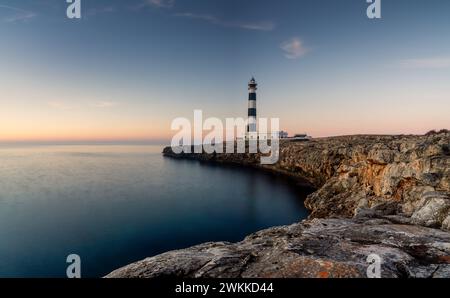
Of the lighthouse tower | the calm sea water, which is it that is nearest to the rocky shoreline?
the calm sea water

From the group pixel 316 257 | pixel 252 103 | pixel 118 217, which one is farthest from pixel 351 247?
pixel 252 103

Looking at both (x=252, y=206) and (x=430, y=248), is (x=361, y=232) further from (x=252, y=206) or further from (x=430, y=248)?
(x=252, y=206)

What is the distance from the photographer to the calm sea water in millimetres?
30558

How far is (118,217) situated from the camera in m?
43.1

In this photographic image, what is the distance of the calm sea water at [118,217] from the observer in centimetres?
3056

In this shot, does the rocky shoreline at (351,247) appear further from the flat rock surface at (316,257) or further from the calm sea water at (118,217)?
the calm sea water at (118,217)

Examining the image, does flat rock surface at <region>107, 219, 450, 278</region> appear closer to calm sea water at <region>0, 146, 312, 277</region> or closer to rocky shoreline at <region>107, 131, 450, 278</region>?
rocky shoreline at <region>107, 131, 450, 278</region>

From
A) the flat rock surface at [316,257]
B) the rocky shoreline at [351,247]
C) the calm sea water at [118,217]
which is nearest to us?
the flat rock surface at [316,257]

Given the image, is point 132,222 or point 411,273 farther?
point 132,222

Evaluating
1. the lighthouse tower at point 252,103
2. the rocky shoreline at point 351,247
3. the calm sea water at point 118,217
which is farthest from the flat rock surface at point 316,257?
the lighthouse tower at point 252,103

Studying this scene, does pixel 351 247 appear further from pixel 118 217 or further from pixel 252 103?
pixel 252 103

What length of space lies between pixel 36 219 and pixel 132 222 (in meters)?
14.6

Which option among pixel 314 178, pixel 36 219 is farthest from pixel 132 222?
pixel 314 178

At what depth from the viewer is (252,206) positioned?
52.6 m
